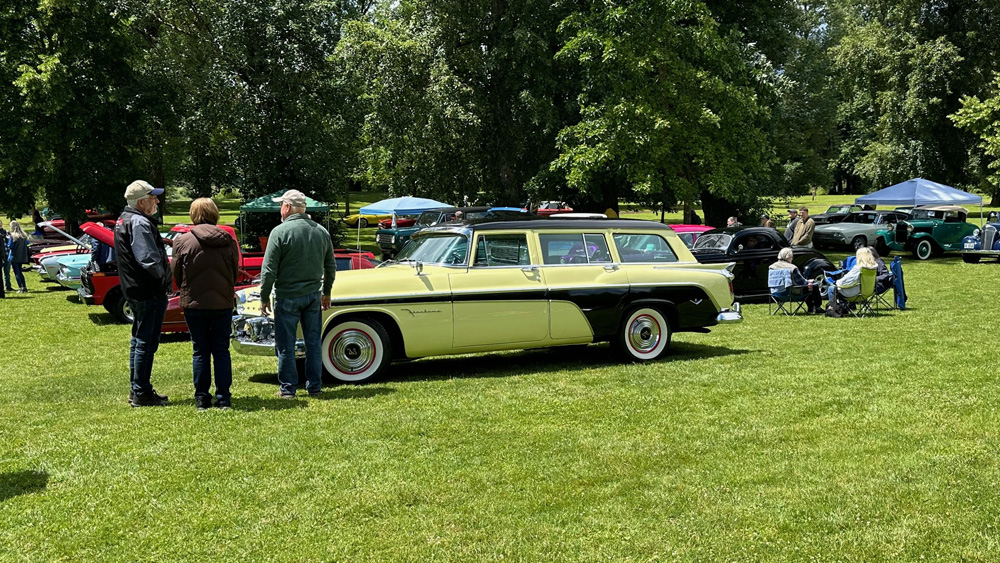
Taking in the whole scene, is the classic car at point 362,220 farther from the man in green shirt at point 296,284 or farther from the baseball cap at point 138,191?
the baseball cap at point 138,191

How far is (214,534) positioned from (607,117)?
21410 mm

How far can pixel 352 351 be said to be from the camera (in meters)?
8.73

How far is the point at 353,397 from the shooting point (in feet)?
26.0

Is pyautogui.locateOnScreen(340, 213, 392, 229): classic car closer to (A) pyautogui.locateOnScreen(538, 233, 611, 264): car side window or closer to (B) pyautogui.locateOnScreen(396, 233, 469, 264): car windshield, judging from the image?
(B) pyautogui.locateOnScreen(396, 233, 469, 264): car windshield

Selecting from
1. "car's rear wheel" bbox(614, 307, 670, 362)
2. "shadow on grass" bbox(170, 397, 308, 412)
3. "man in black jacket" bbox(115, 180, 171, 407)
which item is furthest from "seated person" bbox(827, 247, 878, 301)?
"man in black jacket" bbox(115, 180, 171, 407)

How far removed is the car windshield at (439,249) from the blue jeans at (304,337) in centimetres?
180

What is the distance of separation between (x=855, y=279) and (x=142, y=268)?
11.3 m

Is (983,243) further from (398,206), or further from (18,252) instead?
(18,252)

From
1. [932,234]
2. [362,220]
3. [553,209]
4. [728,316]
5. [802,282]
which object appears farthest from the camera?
[362,220]

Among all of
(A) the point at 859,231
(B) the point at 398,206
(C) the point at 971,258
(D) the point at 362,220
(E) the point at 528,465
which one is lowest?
(E) the point at 528,465

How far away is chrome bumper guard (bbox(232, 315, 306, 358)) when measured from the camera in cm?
847

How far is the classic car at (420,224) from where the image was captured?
85.8ft

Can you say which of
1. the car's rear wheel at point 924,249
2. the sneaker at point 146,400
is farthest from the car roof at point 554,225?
the car's rear wheel at point 924,249

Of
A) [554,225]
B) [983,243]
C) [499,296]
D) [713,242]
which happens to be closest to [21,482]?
[499,296]
